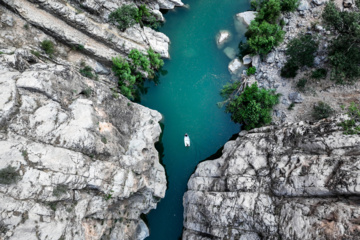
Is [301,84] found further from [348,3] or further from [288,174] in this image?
[288,174]

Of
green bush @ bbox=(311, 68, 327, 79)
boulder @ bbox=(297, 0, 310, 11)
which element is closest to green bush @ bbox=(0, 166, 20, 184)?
green bush @ bbox=(311, 68, 327, 79)

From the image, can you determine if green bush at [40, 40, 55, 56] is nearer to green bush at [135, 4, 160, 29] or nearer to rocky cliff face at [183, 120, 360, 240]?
green bush at [135, 4, 160, 29]

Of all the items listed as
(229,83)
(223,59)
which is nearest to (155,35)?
(223,59)

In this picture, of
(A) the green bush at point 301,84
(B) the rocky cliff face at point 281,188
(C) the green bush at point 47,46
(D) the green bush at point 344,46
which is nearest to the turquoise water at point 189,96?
(B) the rocky cliff face at point 281,188

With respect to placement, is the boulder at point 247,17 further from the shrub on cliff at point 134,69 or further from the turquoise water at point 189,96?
the shrub on cliff at point 134,69

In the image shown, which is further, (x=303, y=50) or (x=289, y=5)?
(x=289, y=5)

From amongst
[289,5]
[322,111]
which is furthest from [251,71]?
[322,111]

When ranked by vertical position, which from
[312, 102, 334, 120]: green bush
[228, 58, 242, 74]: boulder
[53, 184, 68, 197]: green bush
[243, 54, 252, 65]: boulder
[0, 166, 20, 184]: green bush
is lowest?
[53, 184, 68, 197]: green bush
